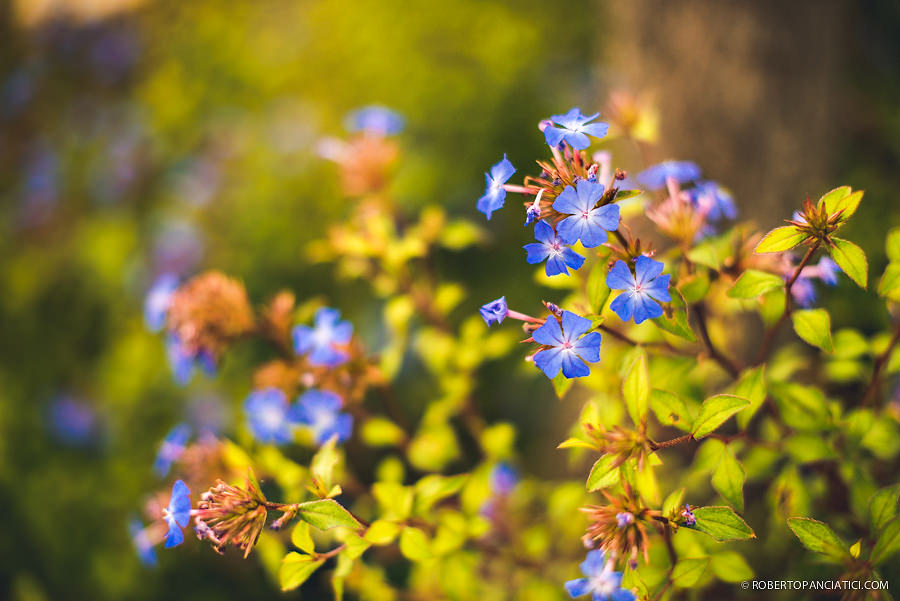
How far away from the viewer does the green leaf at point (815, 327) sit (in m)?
0.93

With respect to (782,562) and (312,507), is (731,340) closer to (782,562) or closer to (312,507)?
(782,562)

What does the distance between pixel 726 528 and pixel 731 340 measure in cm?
131

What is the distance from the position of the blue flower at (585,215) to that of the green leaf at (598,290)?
11cm

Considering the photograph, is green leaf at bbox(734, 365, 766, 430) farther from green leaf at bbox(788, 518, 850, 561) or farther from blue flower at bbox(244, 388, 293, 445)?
blue flower at bbox(244, 388, 293, 445)

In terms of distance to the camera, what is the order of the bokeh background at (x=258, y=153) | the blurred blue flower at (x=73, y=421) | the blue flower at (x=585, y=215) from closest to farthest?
the blue flower at (x=585, y=215), the bokeh background at (x=258, y=153), the blurred blue flower at (x=73, y=421)

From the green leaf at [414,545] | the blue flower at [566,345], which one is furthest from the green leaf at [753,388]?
the green leaf at [414,545]

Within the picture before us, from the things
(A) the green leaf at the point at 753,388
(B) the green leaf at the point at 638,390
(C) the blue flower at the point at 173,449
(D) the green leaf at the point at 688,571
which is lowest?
(C) the blue flower at the point at 173,449

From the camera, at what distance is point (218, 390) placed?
250 cm

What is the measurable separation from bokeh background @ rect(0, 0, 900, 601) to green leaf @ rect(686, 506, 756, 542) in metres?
1.41

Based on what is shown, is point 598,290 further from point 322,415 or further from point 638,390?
point 322,415

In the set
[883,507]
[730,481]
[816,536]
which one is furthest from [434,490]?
[883,507]

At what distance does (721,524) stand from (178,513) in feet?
2.52

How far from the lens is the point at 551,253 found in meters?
0.81

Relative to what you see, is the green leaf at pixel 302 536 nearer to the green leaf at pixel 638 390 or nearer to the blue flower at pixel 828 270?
the green leaf at pixel 638 390
